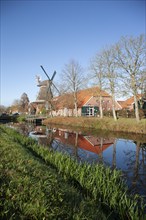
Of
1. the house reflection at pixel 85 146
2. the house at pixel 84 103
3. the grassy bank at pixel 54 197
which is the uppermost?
the house at pixel 84 103

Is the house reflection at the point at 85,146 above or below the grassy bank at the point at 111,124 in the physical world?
below

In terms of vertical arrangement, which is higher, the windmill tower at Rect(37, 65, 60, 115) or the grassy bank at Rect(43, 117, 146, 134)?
the windmill tower at Rect(37, 65, 60, 115)

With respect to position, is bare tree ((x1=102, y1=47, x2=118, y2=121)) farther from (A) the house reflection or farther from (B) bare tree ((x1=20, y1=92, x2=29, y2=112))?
(B) bare tree ((x1=20, y1=92, x2=29, y2=112))

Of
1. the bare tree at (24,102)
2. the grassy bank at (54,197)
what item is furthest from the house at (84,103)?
the grassy bank at (54,197)

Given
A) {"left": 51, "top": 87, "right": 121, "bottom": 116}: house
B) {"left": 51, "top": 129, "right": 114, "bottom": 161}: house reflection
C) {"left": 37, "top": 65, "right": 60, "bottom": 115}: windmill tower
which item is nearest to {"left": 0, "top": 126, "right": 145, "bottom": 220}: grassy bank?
{"left": 51, "top": 129, "right": 114, "bottom": 161}: house reflection

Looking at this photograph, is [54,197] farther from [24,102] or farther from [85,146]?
[24,102]

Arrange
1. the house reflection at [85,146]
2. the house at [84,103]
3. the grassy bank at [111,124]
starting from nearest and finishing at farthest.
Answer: the house reflection at [85,146]
the grassy bank at [111,124]
the house at [84,103]

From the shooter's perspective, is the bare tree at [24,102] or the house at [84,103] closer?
the house at [84,103]

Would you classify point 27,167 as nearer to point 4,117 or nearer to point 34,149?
point 34,149

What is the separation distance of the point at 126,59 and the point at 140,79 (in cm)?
322

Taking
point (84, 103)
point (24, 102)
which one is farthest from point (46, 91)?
point (24, 102)

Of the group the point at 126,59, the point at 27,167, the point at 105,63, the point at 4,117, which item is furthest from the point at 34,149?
the point at 4,117

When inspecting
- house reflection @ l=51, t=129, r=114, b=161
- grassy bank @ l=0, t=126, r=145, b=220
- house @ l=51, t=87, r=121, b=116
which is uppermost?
house @ l=51, t=87, r=121, b=116

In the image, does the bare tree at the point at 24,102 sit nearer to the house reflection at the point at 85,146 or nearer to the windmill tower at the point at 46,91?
the windmill tower at the point at 46,91
